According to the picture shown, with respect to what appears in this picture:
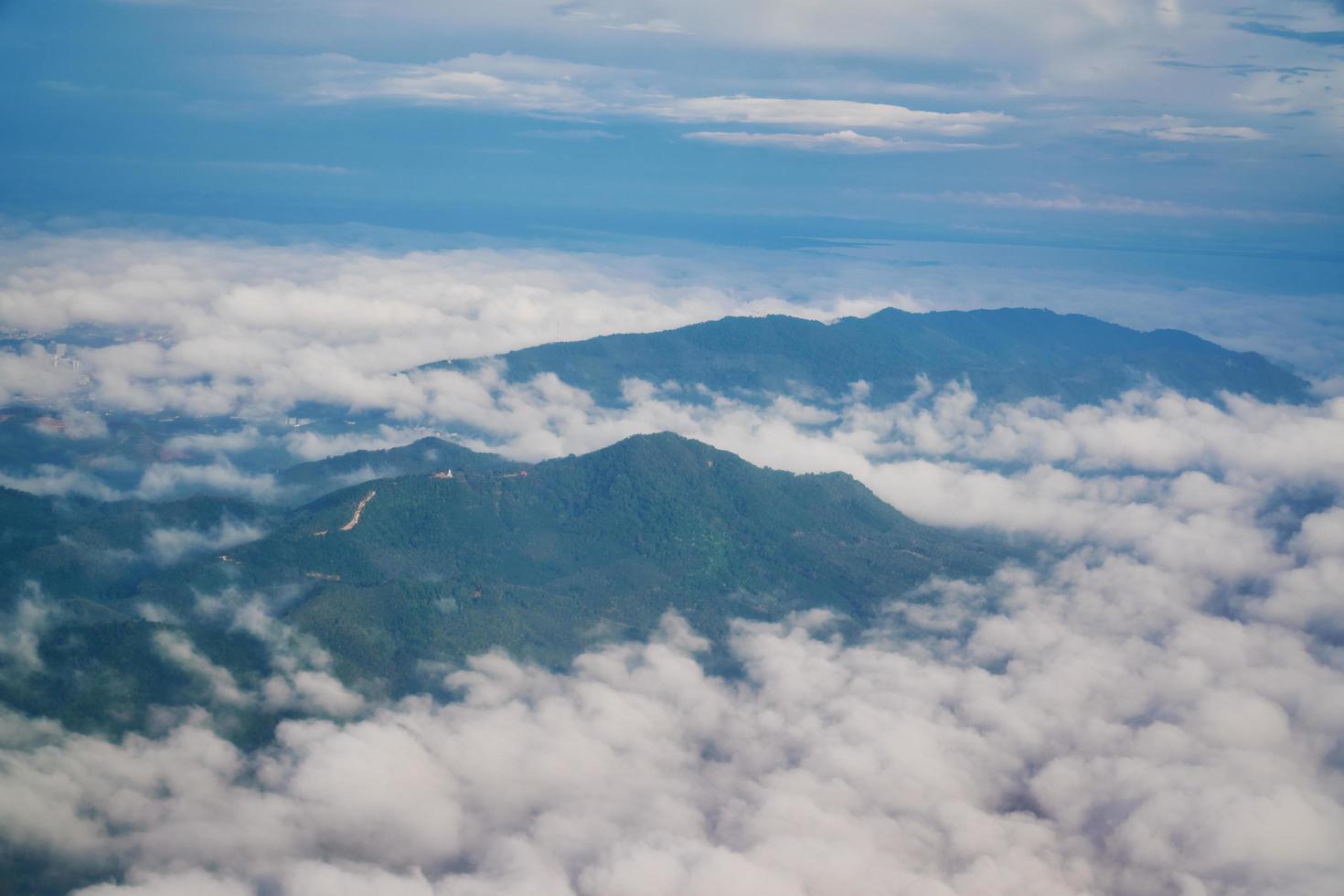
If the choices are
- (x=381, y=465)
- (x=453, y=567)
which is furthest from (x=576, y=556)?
(x=381, y=465)

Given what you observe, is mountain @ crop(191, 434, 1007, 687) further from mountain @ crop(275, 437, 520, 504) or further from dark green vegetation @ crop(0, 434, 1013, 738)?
mountain @ crop(275, 437, 520, 504)

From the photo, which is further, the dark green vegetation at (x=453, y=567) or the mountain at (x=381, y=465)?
the mountain at (x=381, y=465)

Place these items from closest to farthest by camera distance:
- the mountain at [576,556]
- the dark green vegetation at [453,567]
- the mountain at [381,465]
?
the dark green vegetation at [453,567]
the mountain at [576,556]
the mountain at [381,465]

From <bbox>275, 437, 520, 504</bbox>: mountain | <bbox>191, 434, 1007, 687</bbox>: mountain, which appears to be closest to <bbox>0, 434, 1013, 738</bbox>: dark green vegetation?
<bbox>191, 434, 1007, 687</bbox>: mountain

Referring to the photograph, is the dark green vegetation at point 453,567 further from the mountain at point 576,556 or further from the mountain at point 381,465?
the mountain at point 381,465

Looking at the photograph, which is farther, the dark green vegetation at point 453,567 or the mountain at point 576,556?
the mountain at point 576,556

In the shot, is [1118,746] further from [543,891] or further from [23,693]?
[23,693]

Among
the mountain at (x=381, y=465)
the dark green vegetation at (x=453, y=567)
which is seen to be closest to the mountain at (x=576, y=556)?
the dark green vegetation at (x=453, y=567)

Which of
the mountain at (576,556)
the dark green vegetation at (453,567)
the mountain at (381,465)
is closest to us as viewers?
the dark green vegetation at (453,567)

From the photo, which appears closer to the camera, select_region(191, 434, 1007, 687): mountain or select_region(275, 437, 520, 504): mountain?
select_region(191, 434, 1007, 687): mountain

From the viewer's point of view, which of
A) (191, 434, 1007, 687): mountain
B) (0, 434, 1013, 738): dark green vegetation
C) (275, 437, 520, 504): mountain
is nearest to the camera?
(0, 434, 1013, 738): dark green vegetation
